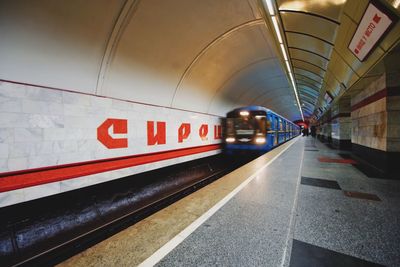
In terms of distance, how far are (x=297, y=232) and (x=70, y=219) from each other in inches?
176

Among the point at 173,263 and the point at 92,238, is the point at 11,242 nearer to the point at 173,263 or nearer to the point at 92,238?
the point at 92,238

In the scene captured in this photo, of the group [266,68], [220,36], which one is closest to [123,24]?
[220,36]

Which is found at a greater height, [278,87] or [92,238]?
[278,87]

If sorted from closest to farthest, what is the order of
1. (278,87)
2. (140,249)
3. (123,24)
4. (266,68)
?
1. (140,249)
2. (123,24)
3. (266,68)
4. (278,87)

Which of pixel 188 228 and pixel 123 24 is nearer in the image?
pixel 188 228

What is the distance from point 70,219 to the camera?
370cm

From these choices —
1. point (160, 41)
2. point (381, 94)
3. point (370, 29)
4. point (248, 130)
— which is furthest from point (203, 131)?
point (370, 29)

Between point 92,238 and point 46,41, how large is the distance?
4.03 metres

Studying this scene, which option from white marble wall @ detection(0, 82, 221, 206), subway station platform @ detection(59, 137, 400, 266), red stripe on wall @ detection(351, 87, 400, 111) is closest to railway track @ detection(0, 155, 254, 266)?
white marble wall @ detection(0, 82, 221, 206)

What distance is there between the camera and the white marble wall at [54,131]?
2979 mm

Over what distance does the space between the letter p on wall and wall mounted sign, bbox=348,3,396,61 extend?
5.66 m

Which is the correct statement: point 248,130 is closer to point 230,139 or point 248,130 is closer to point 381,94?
point 230,139

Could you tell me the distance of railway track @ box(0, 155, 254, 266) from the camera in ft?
9.34

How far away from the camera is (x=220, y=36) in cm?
601
